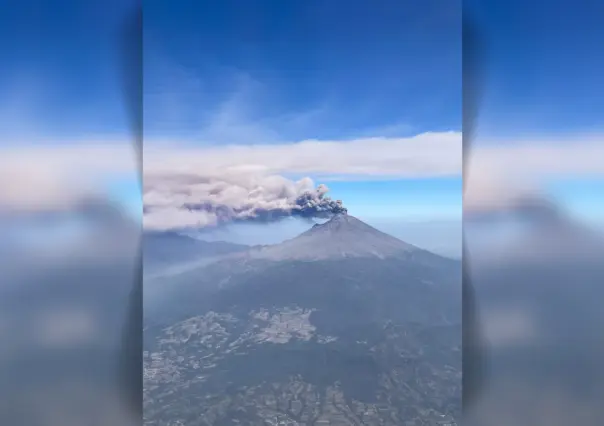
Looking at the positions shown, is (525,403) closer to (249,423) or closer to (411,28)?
(249,423)

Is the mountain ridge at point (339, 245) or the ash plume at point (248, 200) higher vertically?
the ash plume at point (248, 200)

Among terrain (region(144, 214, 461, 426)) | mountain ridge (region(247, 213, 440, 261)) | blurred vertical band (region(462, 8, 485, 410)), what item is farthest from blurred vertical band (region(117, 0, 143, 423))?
blurred vertical band (region(462, 8, 485, 410))

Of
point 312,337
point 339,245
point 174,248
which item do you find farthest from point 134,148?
point 312,337

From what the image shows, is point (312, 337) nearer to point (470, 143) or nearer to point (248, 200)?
point (248, 200)

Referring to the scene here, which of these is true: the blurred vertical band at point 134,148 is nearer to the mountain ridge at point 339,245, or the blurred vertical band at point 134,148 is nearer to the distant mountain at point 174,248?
the distant mountain at point 174,248

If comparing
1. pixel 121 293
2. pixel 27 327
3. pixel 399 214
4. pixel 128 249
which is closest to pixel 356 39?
pixel 399 214

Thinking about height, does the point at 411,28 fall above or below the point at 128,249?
above

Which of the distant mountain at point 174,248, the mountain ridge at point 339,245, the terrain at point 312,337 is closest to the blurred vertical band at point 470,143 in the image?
the terrain at point 312,337
